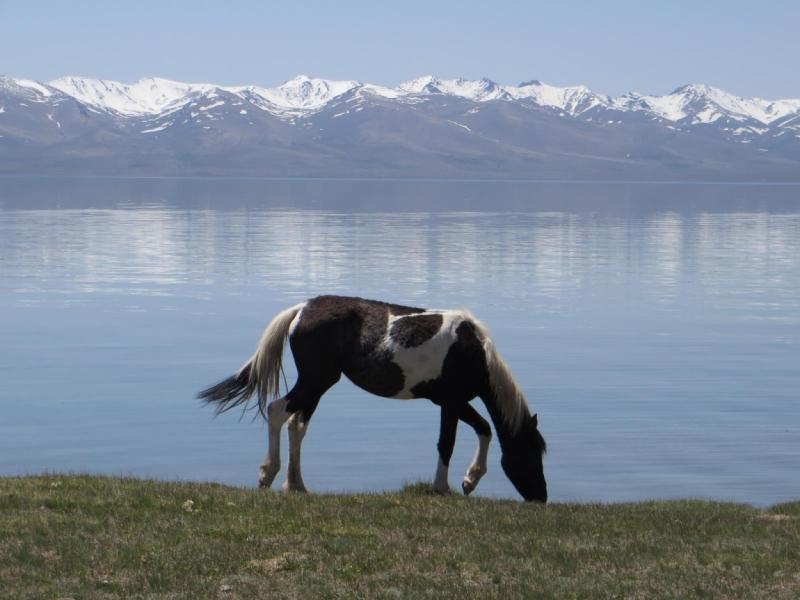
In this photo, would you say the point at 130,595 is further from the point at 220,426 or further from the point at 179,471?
the point at 220,426

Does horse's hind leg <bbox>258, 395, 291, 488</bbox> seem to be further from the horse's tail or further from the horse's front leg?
the horse's front leg

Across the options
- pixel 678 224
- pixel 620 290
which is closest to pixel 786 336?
pixel 620 290

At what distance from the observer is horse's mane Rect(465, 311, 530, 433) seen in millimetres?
15727

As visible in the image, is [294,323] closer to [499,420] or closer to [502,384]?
Result: [502,384]

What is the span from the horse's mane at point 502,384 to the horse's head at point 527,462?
0.23 meters

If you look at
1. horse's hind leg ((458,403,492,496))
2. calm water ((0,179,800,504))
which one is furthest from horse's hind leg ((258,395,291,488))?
calm water ((0,179,800,504))

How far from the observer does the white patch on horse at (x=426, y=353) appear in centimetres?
1562

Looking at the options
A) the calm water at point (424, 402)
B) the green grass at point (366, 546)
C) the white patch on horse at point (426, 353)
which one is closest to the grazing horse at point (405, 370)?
the white patch on horse at point (426, 353)

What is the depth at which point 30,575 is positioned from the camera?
11.0m

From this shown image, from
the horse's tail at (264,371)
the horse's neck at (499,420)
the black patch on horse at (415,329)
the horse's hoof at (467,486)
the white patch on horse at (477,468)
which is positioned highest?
the black patch on horse at (415,329)

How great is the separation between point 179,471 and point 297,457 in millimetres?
7701

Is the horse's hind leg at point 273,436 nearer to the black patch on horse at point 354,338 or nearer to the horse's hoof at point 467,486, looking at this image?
the black patch on horse at point 354,338

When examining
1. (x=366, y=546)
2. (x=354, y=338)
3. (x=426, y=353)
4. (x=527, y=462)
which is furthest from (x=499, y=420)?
(x=366, y=546)

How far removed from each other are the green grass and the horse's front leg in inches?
20.1
